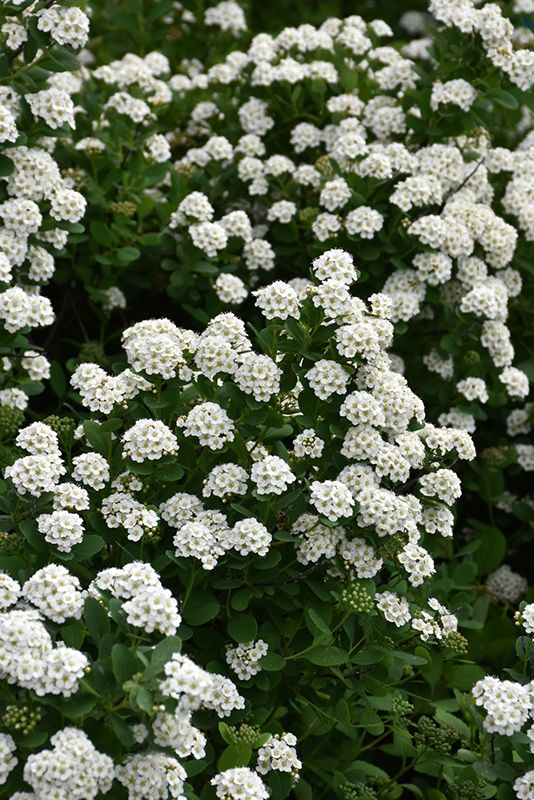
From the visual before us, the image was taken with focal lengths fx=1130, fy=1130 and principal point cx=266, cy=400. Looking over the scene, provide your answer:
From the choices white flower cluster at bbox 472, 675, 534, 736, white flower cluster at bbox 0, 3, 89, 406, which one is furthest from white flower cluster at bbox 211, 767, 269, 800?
white flower cluster at bbox 0, 3, 89, 406

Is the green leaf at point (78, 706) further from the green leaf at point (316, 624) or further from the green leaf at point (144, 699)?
the green leaf at point (316, 624)

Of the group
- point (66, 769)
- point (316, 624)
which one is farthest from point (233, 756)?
point (66, 769)

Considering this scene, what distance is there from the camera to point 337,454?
3.61 meters

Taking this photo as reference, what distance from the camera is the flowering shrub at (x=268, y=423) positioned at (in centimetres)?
310

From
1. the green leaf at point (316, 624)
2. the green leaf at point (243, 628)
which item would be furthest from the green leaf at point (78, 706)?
the green leaf at point (316, 624)

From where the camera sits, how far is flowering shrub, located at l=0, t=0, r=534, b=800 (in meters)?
3.10

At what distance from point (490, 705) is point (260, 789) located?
732mm

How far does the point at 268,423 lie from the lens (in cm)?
368

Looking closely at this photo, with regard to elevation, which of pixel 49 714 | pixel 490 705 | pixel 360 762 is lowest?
pixel 360 762

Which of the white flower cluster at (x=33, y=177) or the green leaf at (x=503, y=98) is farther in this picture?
the green leaf at (x=503, y=98)

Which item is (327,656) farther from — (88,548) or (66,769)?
(66,769)

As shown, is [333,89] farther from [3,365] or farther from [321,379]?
[321,379]

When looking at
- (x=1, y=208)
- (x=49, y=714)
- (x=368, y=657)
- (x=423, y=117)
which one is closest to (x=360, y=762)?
(x=368, y=657)

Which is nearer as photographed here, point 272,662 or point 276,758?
point 276,758
